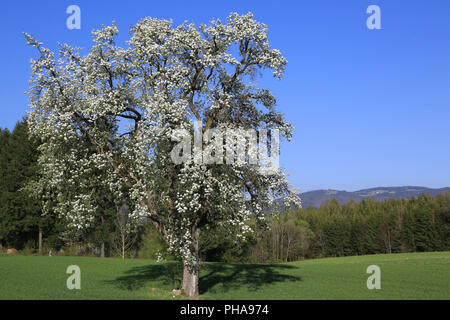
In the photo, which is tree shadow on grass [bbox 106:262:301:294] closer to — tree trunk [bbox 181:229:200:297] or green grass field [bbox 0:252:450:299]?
green grass field [bbox 0:252:450:299]

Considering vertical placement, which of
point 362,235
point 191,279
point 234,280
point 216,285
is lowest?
point 362,235

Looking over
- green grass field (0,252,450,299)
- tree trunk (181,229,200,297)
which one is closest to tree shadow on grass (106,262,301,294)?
green grass field (0,252,450,299)

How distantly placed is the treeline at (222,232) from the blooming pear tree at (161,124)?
5.87 ft

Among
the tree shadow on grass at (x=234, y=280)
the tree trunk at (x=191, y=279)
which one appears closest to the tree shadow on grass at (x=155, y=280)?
the tree shadow on grass at (x=234, y=280)

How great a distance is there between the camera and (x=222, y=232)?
77.0 ft

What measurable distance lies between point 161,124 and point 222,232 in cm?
727

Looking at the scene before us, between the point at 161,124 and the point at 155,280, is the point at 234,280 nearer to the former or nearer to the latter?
the point at 155,280

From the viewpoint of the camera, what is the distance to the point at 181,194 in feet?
70.3

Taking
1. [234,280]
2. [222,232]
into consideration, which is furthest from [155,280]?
[222,232]

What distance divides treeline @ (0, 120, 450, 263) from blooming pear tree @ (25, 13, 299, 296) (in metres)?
1.79

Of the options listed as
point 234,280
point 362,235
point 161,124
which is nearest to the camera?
point 161,124

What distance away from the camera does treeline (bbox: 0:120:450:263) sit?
203 feet
